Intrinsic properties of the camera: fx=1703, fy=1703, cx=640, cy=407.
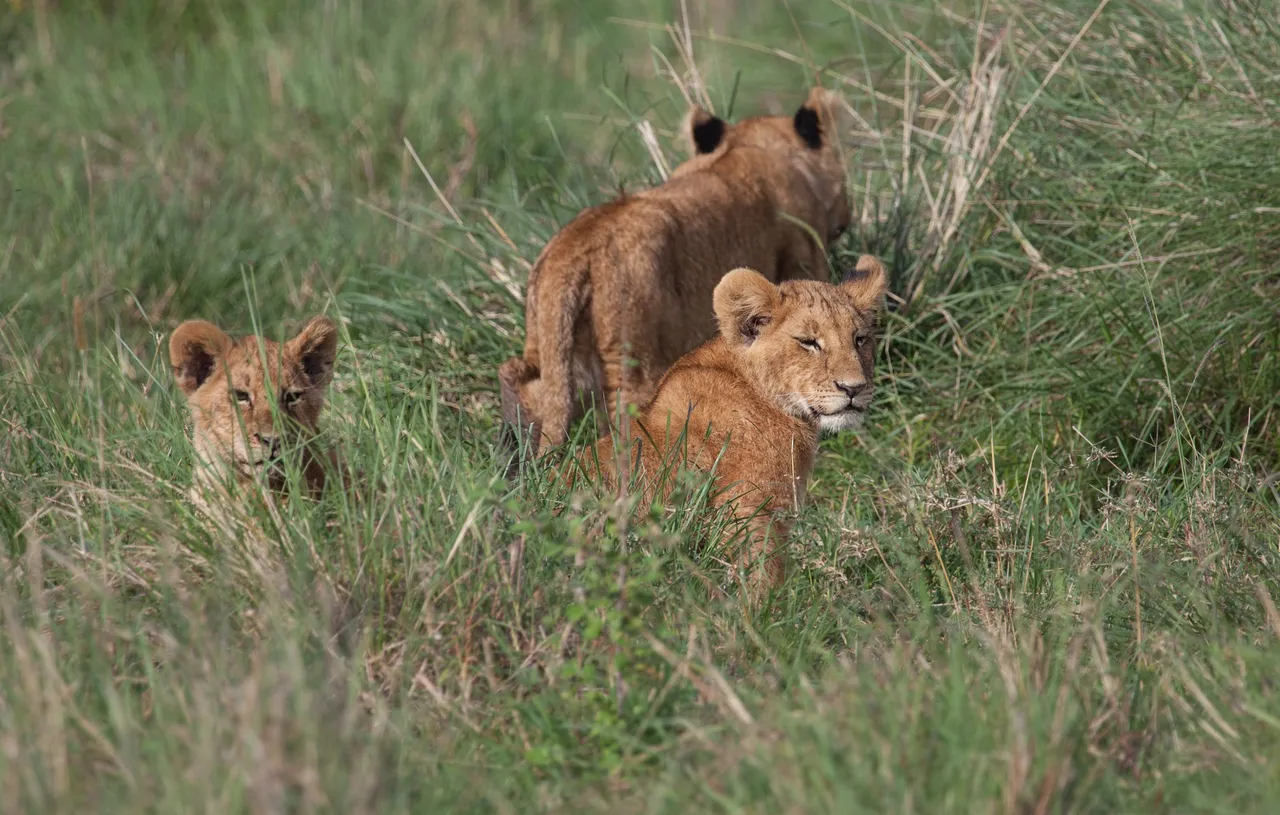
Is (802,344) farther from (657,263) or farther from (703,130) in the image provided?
(703,130)

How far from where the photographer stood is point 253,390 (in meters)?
4.71

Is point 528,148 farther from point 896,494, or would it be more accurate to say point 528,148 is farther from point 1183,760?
point 1183,760

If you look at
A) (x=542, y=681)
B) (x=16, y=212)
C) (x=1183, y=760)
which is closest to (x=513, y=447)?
(x=542, y=681)

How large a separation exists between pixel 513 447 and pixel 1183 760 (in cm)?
237

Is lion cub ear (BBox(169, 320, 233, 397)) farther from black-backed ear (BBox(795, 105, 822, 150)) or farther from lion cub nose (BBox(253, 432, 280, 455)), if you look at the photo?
black-backed ear (BBox(795, 105, 822, 150))

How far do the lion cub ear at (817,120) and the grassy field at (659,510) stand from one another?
22 centimetres

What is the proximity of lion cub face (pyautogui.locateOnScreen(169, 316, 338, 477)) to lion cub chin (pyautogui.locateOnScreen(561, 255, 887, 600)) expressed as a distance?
780 mm

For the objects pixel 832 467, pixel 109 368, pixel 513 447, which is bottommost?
pixel 832 467

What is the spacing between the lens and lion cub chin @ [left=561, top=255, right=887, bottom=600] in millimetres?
4859

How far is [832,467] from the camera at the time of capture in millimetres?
5902

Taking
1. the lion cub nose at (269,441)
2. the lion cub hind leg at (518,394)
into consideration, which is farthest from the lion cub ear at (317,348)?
the lion cub hind leg at (518,394)

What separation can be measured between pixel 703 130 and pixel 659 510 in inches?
124

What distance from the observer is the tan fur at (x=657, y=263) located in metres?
5.40

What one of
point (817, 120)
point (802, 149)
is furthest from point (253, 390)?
point (817, 120)
